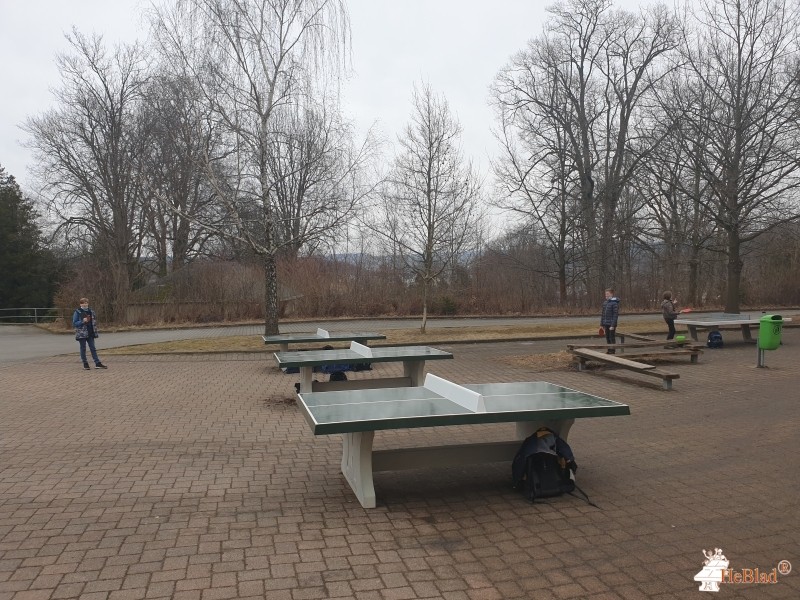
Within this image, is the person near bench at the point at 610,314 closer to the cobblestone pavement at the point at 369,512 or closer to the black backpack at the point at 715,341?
the black backpack at the point at 715,341

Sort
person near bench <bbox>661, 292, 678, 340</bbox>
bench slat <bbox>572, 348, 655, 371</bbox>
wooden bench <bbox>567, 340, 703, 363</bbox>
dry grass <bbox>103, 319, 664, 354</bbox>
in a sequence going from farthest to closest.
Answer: dry grass <bbox>103, 319, 664, 354</bbox>
person near bench <bbox>661, 292, 678, 340</bbox>
wooden bench <bbox>567, 340, 703, 363</bbox>
bench slat <bbox>572, 348, 655, 371</bbox>

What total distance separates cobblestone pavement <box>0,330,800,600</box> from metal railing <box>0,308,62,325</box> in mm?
34362

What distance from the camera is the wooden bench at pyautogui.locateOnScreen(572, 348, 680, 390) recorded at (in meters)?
10.6

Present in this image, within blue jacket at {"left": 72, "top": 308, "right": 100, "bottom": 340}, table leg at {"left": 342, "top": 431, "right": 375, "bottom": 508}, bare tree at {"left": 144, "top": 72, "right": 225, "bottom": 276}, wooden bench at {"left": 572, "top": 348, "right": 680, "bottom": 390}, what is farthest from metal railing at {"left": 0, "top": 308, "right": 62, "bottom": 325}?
table leg at {"left": 342, "top": 431, "right": 375, "bottom": 508}

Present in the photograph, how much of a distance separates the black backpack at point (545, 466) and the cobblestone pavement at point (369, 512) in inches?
5.7

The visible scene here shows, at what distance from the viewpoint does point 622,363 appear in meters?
11.5

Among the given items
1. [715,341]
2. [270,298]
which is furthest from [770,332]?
[270,298]

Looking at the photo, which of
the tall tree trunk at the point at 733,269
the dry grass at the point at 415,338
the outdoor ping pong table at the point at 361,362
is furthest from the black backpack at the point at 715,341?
the outdoor ping pong table at the point at 361,362

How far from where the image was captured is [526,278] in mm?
36406

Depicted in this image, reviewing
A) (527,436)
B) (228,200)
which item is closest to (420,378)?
(527,436)

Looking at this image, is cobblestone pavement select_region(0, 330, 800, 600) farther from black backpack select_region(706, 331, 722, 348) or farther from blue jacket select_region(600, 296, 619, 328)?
black backpack select_region(706, 331, 722, 348)

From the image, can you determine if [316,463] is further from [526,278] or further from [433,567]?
[526,278]

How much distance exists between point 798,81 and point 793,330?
24.1ft

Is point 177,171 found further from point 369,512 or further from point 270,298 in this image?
point 369,512
